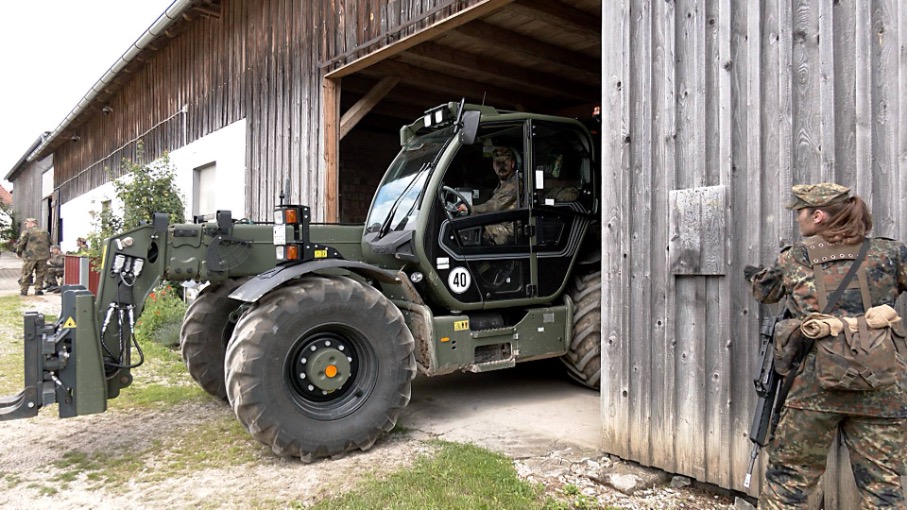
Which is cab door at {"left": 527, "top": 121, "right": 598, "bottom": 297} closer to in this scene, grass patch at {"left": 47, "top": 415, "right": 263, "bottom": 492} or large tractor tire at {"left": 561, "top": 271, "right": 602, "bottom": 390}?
large tractor tire at {"left": 561, "top": 271, "right": 602, "bottom": 390}

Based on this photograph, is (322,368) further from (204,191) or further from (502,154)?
(204,191)

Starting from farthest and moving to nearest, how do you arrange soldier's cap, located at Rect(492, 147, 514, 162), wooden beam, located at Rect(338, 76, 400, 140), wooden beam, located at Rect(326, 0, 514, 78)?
wooden beam, located at Rect(338, 76, 400, 140), wooden beam, located at Rect(326, 0, 514, 78), soldier's cap, located at Rect(492, 147, 514, 162)

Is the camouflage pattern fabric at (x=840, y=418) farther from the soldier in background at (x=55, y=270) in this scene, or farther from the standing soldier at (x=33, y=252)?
the soldier in background at (x=55, y=270)

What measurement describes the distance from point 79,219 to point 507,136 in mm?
19826

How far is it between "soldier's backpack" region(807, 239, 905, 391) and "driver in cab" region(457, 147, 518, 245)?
111 inches

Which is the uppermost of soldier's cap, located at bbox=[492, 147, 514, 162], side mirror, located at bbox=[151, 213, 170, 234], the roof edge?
the roof edge

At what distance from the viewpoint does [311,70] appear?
827 cm

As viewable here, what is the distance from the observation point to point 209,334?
517 cm

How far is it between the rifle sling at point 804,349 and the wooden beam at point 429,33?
12.9ft

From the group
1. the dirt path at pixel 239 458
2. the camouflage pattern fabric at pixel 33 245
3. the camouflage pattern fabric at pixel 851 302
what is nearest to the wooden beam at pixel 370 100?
the dirt path at pixel 239 458

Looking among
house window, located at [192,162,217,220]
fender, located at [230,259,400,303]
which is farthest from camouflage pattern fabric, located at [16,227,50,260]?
fender, located at [230,259,400,303]

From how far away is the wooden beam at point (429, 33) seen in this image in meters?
5.62

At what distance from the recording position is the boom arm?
12.2 feet

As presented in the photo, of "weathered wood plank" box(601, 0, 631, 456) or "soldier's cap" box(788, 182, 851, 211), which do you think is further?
"weathered wood plank" box(601, 0, 631, 456)
